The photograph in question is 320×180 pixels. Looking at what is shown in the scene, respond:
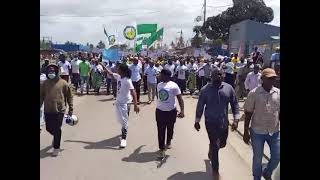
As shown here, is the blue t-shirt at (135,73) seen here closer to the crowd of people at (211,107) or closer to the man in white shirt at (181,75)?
the man in white shirt at (181,75)

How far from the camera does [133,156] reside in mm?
8812

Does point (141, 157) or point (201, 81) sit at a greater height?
point (201, 81)

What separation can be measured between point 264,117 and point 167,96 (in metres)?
2.53

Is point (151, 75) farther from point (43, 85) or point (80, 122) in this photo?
point (43, 85)

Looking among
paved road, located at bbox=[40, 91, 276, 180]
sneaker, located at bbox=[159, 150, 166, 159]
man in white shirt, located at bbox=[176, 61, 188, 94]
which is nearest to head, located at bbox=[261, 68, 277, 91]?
paved road, located at bbox=[40, 91, 276, 180]

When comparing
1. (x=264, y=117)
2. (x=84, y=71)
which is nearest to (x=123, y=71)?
(x=264, y=117)

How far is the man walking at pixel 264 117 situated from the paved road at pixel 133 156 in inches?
42.5

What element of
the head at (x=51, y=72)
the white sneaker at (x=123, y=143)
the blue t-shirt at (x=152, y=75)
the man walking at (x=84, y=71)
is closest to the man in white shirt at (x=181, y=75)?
the blue t-shirt at (x=152, y=75)

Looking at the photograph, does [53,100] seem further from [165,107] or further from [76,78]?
[76,78]

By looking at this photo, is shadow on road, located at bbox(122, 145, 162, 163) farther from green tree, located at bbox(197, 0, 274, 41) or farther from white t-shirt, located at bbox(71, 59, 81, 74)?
green tree, located at bbox(197, 0, 274, 41)

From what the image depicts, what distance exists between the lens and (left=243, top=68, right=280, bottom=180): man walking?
20.5 feet

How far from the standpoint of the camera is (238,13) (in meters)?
63.2

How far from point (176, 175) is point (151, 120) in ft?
19.3
